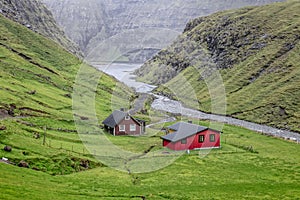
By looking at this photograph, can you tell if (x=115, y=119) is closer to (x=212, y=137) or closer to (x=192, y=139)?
(x=192, y=139)

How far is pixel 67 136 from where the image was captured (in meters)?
92.8

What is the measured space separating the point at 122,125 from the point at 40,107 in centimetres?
2443

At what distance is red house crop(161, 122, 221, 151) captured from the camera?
3723 inches

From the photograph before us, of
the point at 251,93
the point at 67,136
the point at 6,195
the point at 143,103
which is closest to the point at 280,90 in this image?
the point at 251,93

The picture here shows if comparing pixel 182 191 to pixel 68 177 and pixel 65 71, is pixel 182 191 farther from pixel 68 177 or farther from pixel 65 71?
pixel 65 71

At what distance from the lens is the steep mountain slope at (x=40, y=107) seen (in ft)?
227

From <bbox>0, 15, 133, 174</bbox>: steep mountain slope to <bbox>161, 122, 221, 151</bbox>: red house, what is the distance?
20.7 meters

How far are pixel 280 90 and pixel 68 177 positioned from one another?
13128 centimetres

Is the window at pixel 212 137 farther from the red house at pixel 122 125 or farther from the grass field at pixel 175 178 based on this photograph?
the red house at pixel 122 125

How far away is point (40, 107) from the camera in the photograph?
117 meters

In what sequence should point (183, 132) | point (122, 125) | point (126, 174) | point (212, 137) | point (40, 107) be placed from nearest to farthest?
point (126, 174) → point (183, 132) → point (212, 137) → point (122, 125) → point (40, 107)

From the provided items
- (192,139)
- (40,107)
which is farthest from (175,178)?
(40,107)

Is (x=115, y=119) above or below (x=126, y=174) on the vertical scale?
above

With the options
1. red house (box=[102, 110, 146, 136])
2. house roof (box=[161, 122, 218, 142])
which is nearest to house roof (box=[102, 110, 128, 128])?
red house (box=[102, 110, 146, 136])
